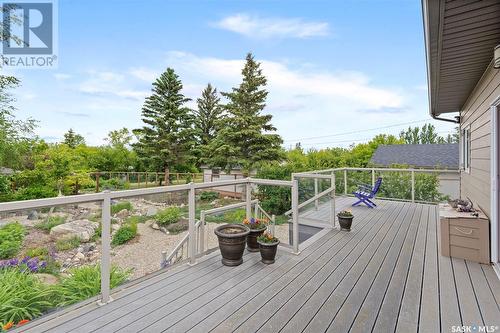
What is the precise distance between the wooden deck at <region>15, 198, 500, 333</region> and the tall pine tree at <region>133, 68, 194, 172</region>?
16.1 meters

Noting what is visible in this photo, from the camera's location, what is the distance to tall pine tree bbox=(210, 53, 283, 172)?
1323cm


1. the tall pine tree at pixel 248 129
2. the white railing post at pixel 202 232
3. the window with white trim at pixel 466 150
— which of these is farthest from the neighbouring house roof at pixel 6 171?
the window with white trim at pixel 466 150

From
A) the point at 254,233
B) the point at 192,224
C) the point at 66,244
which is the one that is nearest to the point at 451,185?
the point at 254,233

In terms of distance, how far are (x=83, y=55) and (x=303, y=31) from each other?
841 centimetres

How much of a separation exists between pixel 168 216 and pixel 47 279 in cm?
125

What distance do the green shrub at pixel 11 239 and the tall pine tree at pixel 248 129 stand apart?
11323 mm

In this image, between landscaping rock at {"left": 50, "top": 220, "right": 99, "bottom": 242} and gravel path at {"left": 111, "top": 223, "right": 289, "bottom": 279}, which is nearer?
landscaping rock at {"left": 50, "top": 220, "right": 99, "bottom": 242}

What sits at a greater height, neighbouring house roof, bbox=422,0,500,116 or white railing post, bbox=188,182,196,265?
neighbouring house roof, bbox=422,0,500,116

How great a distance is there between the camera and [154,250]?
3.06 m

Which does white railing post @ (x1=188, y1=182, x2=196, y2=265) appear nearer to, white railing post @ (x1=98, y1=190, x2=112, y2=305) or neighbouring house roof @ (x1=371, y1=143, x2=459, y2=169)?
white railing post @ (x1=98, y1=190, x2=112, y2=305)

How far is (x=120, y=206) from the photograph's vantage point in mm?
2490

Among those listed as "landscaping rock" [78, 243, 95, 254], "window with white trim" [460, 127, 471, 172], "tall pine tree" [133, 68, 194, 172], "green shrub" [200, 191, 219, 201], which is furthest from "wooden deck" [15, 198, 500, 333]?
"tall pine tree" [133, 68, 194, 172]

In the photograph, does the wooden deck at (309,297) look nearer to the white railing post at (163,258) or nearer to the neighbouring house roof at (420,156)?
the white railing post at (163,258)

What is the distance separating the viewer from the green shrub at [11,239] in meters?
1.80
